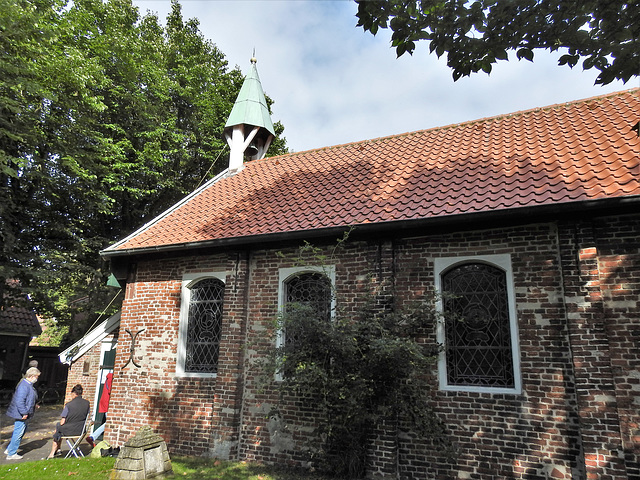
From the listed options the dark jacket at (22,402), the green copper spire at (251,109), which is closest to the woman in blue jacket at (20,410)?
the dark jacket at (22,402)

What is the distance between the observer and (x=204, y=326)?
8.89m

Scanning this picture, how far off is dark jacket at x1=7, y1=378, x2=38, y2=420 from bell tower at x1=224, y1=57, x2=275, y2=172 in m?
7.56

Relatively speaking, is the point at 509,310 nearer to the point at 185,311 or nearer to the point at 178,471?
the point at 178,471

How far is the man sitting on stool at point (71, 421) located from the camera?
829cm

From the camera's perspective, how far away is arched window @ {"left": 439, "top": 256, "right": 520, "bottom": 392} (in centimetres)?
627

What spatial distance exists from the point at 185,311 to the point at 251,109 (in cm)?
748

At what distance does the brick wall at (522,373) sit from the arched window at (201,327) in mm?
382

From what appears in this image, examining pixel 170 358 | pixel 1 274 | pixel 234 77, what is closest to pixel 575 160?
pixel 170 358

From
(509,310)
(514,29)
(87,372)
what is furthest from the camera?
(87,372)

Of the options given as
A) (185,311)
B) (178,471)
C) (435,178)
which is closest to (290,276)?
(185,311)

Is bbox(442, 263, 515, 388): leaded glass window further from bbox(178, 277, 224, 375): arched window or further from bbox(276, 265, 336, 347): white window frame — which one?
bbox(178, 277, 224, 375): arched window

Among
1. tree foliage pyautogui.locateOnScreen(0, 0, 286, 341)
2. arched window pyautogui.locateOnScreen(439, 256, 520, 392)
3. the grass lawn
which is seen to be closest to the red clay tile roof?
arched window pyautogui.locateOnScreen(439, 256, 520, 392)

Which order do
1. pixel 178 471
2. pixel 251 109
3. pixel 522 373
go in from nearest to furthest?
1. pixel 522 373
2. pixel 178 471
3. pixel 251 109

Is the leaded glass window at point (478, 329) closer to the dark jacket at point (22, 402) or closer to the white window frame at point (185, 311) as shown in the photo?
the white window frame at point (185, 311)
